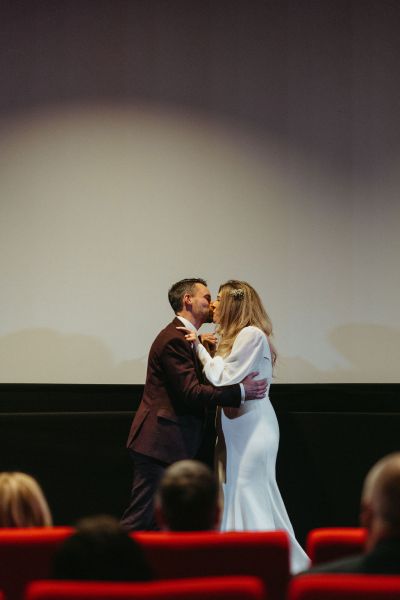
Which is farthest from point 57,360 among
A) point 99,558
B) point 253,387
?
point 99,558

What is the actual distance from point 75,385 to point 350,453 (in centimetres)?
163

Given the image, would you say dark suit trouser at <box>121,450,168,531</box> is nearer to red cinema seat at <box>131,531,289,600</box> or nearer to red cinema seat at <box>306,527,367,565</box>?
red cinema seat at <box>306,527,367,565</box>

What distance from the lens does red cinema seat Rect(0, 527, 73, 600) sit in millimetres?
2207

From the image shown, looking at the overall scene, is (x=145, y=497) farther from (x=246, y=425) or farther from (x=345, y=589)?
(x=345, y=589)

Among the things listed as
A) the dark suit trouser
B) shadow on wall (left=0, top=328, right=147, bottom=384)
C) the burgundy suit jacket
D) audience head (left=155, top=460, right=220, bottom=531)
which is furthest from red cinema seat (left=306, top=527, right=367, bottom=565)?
shadow on wall (left=0, top=328, right=147, bottom=384)

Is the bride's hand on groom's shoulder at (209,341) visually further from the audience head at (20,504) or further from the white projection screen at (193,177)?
the audience head at (20,504)

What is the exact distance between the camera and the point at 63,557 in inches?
73.5

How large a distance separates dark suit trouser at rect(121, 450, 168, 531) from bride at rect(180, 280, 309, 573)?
36cm

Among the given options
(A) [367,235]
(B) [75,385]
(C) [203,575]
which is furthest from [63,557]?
(A) [367,235]

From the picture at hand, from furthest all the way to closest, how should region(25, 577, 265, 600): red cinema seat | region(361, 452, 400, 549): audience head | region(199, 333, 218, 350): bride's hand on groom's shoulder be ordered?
region(199, 333, 218, 350): bride's hand on groom's shoulder
region(361, 452, 400, 549): audience head
region(25, 577, 265, 600): red cinema seat

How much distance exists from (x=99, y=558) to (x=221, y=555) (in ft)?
1.31

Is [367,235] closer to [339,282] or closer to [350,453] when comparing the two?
[339,282]

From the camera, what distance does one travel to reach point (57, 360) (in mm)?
5395

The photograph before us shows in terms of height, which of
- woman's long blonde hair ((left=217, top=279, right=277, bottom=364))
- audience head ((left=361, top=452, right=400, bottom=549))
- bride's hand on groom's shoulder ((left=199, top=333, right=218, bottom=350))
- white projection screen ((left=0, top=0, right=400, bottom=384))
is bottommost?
audience head ((left=361, top=452, right=400, bottom=549))
